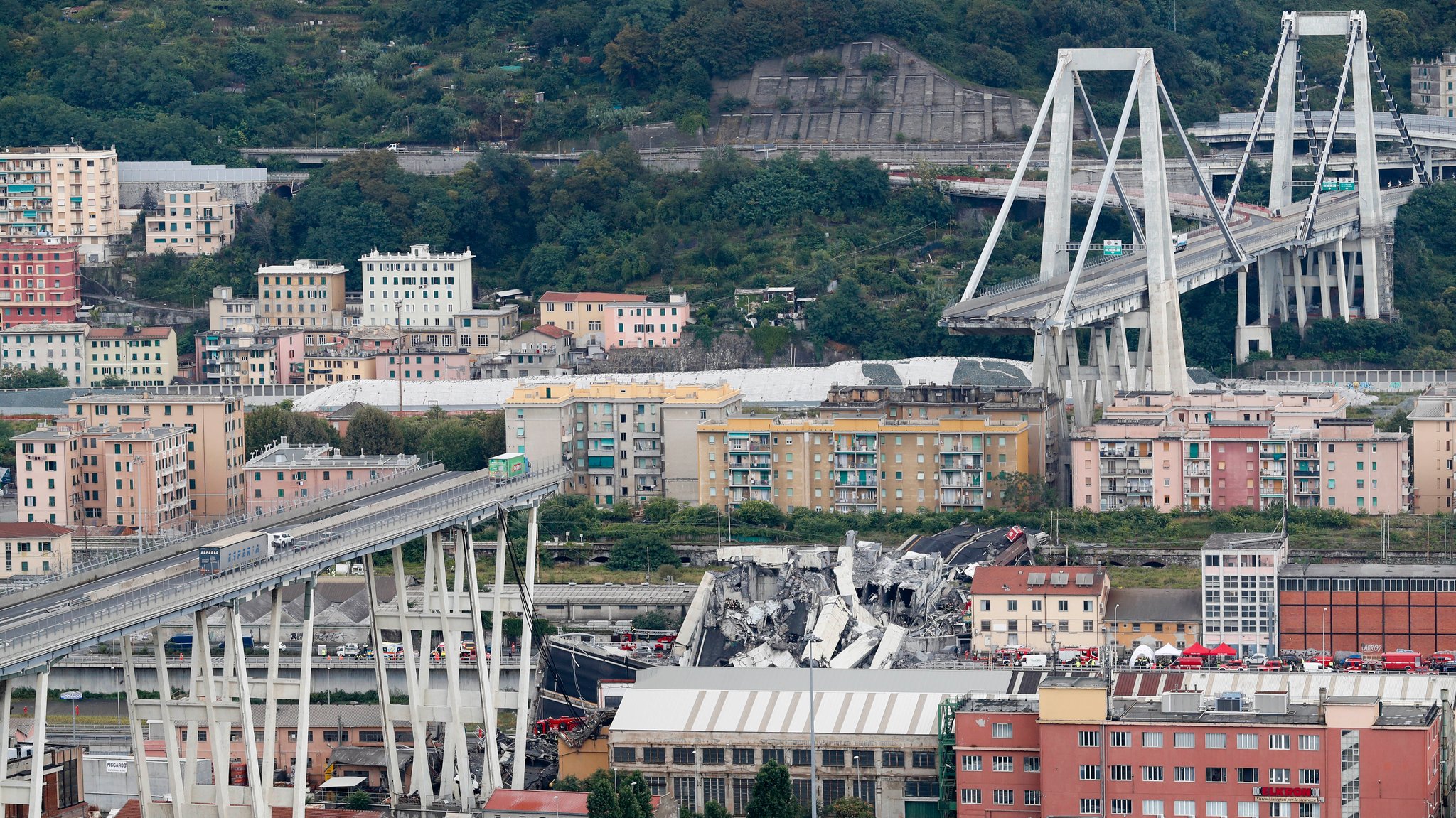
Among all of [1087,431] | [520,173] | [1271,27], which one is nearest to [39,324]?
[520,173]

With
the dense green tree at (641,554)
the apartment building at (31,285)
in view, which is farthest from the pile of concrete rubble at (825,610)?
the apartment building at (31,285)

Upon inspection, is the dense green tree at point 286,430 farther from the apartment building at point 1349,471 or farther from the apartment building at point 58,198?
the apartment building at point 1349,471

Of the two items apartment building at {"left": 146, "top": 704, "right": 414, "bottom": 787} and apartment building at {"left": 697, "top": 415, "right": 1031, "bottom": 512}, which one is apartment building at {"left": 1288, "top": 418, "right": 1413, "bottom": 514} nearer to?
apartment building at {"left": 697, "top": 415, "right": 1031, "bottom": 512}

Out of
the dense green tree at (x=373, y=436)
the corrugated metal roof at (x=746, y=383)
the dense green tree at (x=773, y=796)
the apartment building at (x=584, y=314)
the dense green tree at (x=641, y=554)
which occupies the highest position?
the apartment building at (x=584, y=314)

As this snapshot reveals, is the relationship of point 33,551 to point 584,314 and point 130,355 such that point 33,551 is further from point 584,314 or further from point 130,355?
point 584,314

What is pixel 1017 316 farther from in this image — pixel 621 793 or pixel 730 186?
pixel 621 793

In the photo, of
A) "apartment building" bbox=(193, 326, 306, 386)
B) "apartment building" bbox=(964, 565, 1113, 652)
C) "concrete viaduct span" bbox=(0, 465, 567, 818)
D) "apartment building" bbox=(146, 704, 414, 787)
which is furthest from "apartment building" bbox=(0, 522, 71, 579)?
"apartment building" bbox=(193, 326, 306, 386)

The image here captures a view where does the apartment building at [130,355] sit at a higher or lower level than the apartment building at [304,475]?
higher
